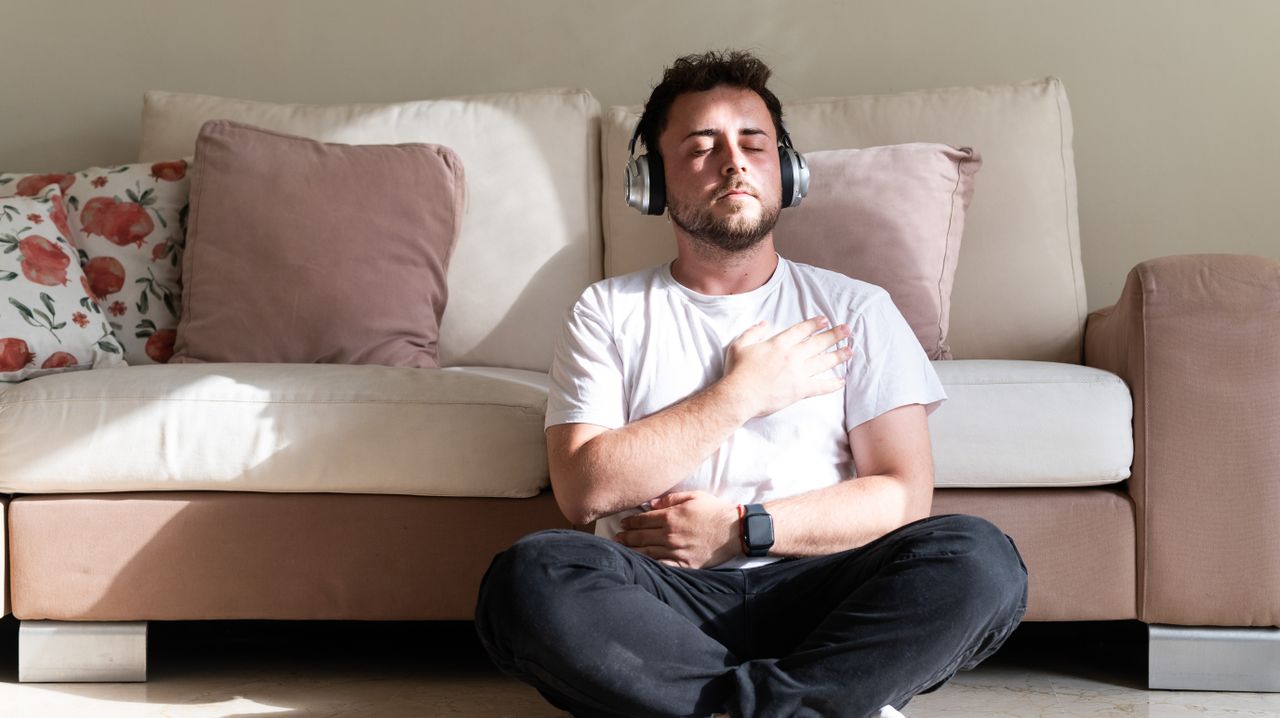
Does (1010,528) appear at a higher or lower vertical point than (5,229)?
lower

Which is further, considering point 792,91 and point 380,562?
point 792,91

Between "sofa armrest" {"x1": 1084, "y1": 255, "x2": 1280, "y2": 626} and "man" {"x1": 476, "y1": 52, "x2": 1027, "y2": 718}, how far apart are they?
1.27 ft

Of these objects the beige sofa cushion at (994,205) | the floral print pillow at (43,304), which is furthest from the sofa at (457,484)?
the beige sofa cushion at (994,205)

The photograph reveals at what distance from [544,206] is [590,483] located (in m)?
1.14

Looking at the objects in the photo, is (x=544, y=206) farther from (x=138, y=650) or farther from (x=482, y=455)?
(x=138, y=650)

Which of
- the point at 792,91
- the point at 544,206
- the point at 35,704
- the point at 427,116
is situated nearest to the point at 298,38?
the point at 427,116

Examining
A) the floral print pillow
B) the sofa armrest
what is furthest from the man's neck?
the floral print pillow

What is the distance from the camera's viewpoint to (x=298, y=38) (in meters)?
2.95

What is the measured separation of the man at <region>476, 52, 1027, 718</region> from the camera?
1.36 metres

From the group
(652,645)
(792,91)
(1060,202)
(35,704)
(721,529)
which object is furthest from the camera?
(792,91)

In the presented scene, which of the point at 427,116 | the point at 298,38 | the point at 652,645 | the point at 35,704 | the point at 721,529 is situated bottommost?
the point at 35,704

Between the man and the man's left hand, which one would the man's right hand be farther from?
the man's left hand

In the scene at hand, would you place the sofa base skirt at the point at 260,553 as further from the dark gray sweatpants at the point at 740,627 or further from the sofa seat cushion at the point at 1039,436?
the dark gray sweatpants at the point at 740,627

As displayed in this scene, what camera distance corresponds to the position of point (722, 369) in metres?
1.63
